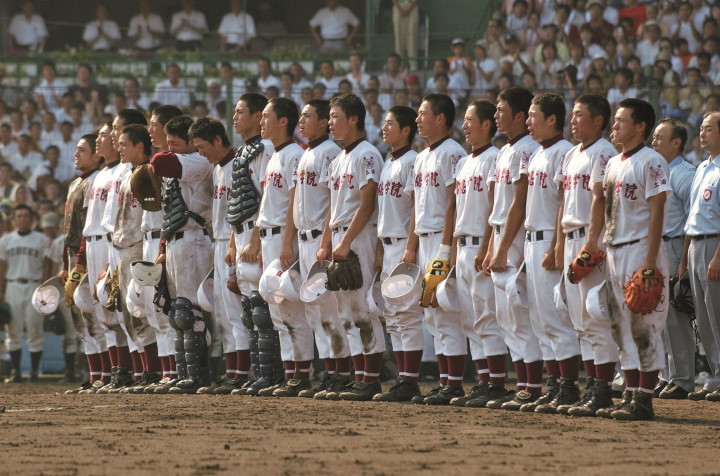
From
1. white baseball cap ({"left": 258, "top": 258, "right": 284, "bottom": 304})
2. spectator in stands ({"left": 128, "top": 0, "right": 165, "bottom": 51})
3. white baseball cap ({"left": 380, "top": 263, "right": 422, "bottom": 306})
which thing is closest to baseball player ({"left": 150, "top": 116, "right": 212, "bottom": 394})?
white baseball cap ({"left": 258, "top": 258, "right": 284, "bottom": 304})

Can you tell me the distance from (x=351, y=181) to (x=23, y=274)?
27.1ft

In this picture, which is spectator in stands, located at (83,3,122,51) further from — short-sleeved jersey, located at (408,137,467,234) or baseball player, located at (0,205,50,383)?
short-sleeved jersey, located at (408,137,467,234)

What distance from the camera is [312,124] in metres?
11.1

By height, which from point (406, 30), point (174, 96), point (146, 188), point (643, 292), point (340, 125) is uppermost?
point (406, 30)

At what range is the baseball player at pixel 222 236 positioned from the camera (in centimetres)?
1152

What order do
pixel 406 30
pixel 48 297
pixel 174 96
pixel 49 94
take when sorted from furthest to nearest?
1. pixel 406 30
2. pixel 49 94
3. pixel 174 96
4. pixel 48 297

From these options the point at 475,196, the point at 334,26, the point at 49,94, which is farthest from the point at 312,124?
the point at 334,26

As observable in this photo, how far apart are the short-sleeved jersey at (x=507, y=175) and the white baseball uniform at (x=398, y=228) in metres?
0.93

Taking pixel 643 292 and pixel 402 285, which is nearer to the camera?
pixel 643 292

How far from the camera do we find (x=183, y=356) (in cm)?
1174

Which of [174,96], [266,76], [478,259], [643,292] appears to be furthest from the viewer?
[266,76]

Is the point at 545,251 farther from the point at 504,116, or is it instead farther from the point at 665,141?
the point at 665,141

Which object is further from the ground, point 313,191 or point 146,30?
point 146,30

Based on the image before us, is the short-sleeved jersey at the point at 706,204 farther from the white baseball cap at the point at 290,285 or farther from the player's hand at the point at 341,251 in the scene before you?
the white baseball cap at the point at 290,285
